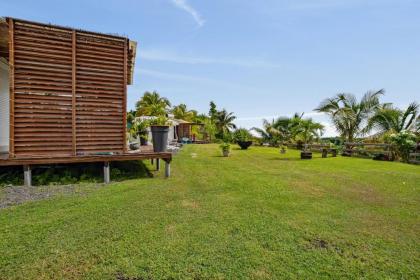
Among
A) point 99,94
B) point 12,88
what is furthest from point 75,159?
point 12,88

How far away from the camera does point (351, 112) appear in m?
15.4

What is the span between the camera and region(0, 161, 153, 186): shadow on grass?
17.9 ft

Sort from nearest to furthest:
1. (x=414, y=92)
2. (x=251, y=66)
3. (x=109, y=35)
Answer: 1. (x=109, y=35)
2. (x=414, y=92)
3. (x=251, y=66)

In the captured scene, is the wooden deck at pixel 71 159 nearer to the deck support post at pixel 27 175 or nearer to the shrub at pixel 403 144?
the deck support post at pixel 27 175

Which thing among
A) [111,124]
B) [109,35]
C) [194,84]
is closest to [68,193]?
[111,124]

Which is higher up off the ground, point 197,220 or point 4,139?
point 4,139

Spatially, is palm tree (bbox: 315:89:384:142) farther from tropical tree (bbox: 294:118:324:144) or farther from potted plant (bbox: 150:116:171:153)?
potted plant (bbox: 150:116:171:153)

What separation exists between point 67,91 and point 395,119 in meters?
15.8

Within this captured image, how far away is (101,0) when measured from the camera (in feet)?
24.6

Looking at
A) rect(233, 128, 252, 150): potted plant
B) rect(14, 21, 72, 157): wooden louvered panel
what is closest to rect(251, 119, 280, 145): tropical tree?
rect(233, 128, 252, 150): potted plant

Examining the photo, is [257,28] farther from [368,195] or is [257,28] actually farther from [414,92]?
[414,92]

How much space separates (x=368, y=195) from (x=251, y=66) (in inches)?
458

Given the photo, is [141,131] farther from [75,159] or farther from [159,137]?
[75,159]

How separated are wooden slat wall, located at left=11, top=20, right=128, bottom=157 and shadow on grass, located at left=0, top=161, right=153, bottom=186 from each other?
1.99ft
